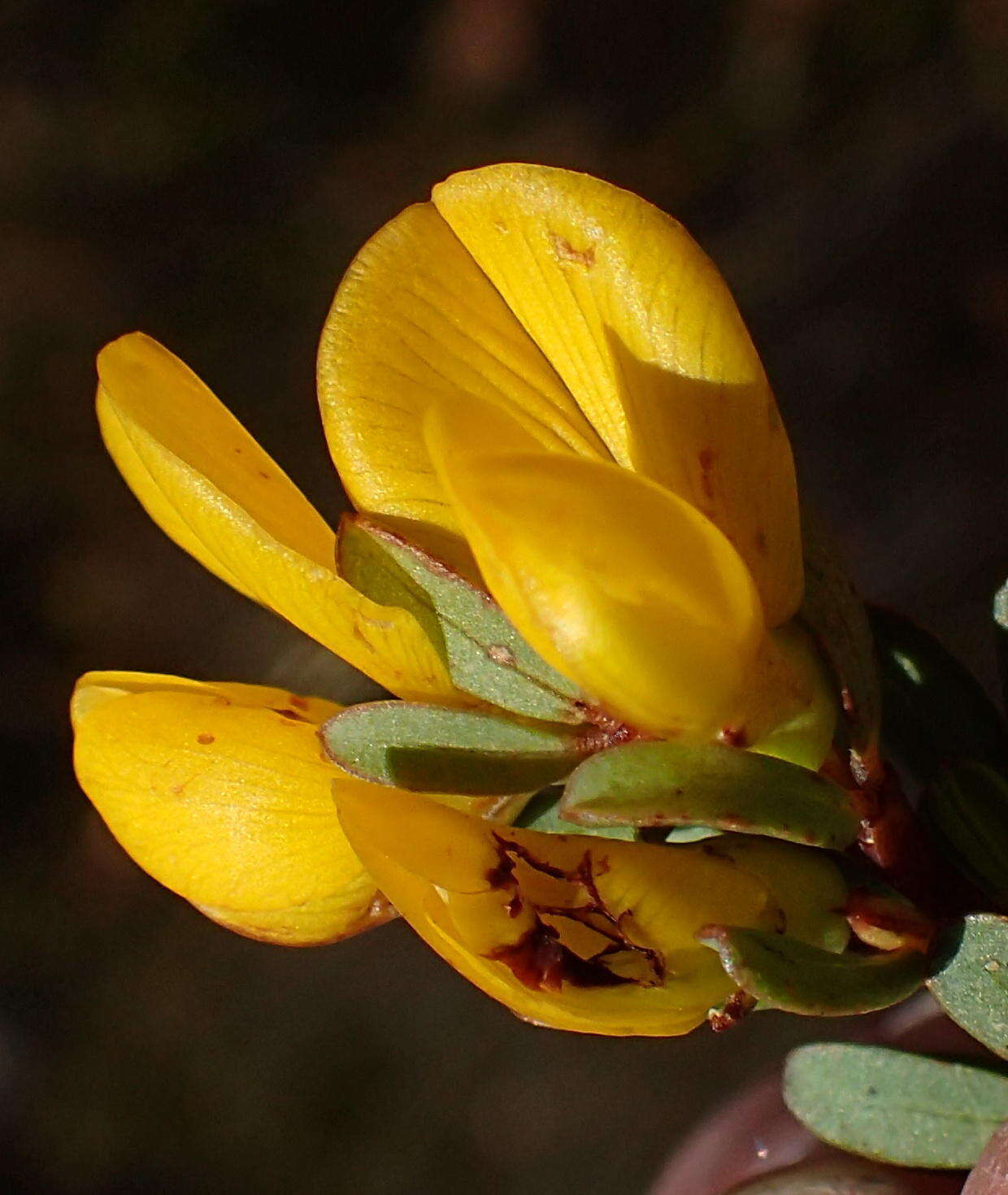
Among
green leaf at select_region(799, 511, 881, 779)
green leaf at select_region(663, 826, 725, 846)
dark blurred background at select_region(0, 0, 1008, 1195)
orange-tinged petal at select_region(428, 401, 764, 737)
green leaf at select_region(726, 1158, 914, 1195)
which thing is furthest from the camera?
dark blurred background at select_region(0, 0, 1008, 1195)

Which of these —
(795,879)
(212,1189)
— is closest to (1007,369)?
(795,879)

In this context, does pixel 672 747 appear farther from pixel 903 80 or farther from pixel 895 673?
pixel 903 80

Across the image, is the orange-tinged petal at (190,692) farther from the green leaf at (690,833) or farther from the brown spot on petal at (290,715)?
the green leaf at (690,833)

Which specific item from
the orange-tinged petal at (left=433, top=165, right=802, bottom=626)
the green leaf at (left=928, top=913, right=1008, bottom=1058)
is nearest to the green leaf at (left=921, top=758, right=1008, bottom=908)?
the green leaf at (left=928, top=913, right=1008, bottom=1058)

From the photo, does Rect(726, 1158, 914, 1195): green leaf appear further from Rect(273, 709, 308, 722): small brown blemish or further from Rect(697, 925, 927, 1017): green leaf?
Rect(273, 709, 308, 722): small brown blemish

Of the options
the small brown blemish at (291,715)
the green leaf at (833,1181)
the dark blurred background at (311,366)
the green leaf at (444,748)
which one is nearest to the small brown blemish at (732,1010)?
the green leaf at (444,748)

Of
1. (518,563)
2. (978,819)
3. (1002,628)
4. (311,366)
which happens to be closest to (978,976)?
(978,819)
